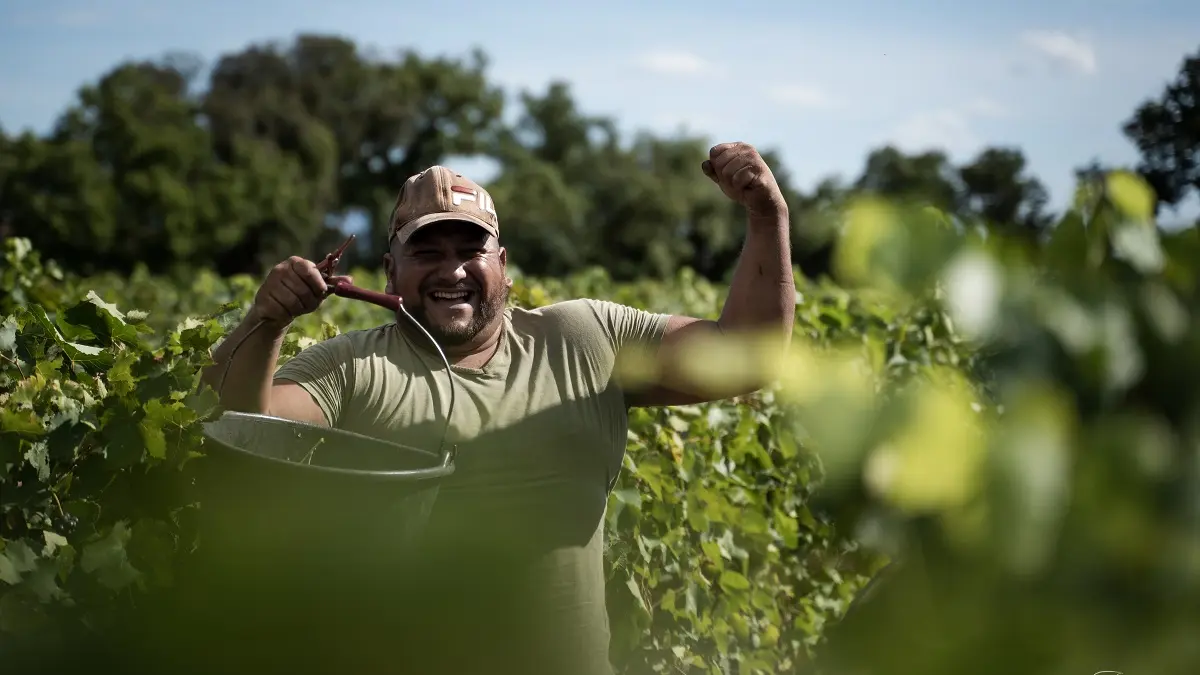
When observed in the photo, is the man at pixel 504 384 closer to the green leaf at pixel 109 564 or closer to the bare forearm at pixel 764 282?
the bare forearm at pixel 764 282

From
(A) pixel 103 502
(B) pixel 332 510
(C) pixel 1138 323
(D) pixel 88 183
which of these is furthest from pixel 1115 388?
(D) pixel 88 183

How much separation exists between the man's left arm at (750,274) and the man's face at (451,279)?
45 centimetres

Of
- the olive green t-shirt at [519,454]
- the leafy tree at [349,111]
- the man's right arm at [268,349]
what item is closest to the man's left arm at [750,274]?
the olive green t-shirt at [519,454]

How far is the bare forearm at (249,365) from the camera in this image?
2.64 metres

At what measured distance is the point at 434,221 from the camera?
3.15 m

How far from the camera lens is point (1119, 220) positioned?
2.63ft

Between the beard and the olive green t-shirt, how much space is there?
5 centimetres

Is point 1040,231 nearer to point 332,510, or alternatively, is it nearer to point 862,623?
point 862,623

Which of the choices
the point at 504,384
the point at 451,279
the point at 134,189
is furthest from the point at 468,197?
the point at 134,189

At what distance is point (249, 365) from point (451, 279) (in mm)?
648

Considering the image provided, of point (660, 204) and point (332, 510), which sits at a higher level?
point (660, 204)

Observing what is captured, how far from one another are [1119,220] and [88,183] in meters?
60.4

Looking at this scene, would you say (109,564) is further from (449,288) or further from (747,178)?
(747,178)

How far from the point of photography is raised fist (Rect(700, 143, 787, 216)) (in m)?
2.87
